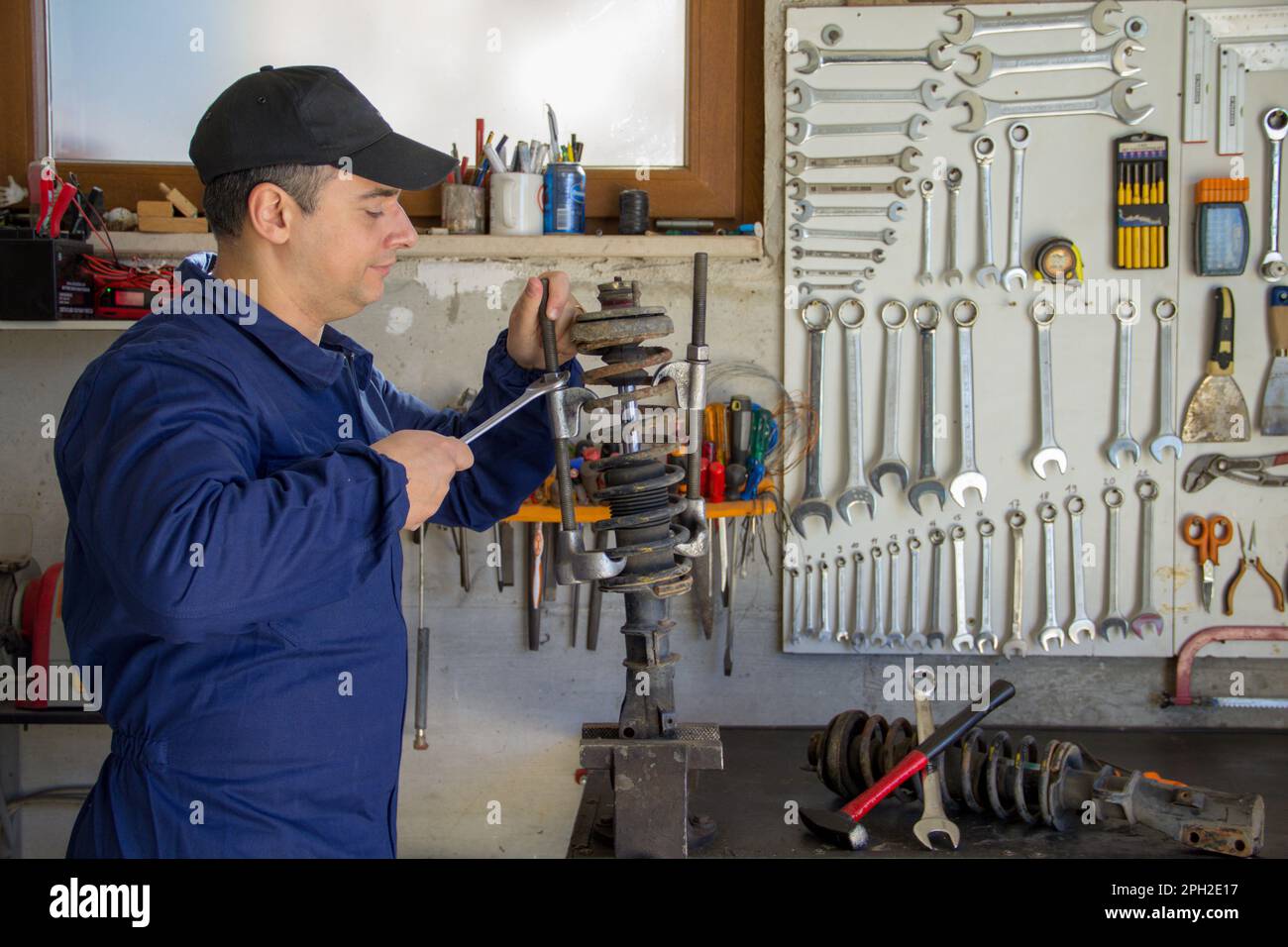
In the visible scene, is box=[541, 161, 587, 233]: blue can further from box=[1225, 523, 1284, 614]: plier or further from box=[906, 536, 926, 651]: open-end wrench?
box=[1225, 523, 1284, 614]: plier

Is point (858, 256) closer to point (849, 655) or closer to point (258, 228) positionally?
point (849, 655)

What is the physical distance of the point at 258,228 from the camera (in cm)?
142

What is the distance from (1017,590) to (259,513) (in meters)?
2.11

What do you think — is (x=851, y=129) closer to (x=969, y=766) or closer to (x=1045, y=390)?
(x=1045, y=390)

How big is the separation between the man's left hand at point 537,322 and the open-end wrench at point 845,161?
1.36 m

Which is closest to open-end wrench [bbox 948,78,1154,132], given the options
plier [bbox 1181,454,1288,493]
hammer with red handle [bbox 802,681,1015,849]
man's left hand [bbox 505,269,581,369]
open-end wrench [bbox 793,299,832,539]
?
open-end wrench [bbox 793,299,832,539]

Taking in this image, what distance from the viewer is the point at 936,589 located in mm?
2875

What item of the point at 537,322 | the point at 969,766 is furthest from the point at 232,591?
the point at 969,766

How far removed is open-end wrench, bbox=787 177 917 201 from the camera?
283 cm

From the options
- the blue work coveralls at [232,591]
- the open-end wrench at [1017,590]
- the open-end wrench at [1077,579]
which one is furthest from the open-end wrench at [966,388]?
the blue work coveralls at [232,591]

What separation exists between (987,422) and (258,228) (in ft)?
6.30

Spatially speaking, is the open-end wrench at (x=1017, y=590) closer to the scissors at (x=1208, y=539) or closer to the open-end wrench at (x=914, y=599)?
the open-end wrench at (x=914, y=599)

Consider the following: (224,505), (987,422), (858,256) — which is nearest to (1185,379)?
(987,422)
